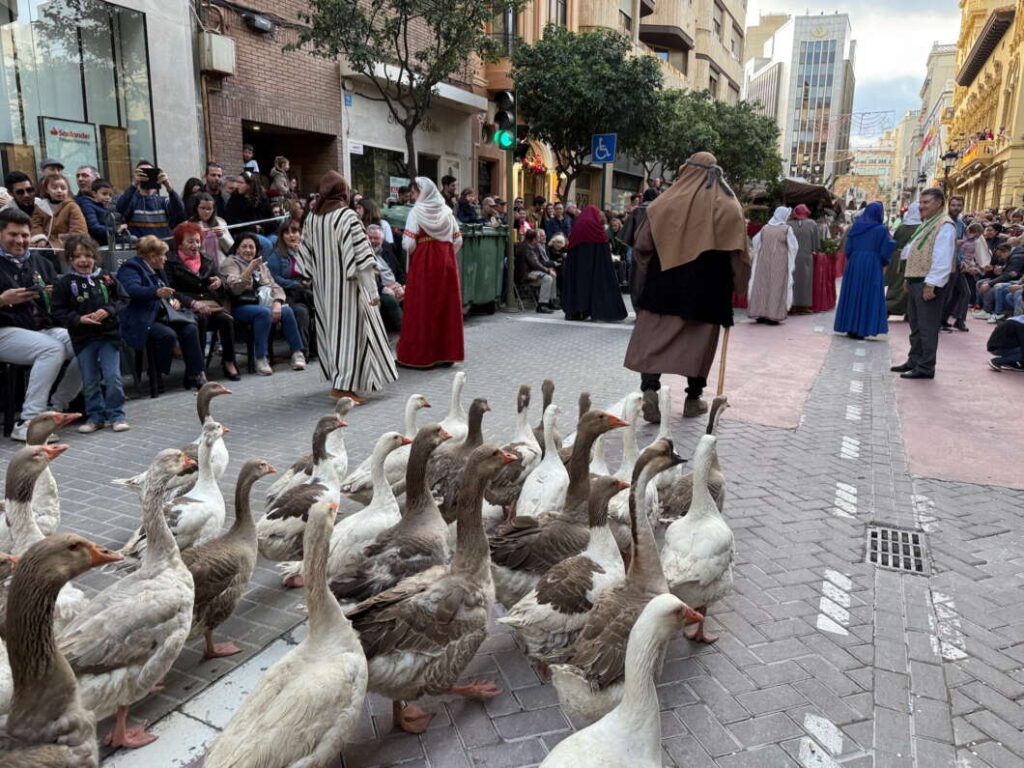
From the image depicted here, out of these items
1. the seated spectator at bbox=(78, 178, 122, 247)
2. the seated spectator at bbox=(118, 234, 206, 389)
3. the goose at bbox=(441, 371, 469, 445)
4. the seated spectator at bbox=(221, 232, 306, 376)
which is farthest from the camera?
the seated spectator at bbox=(221, 232, 306, 376)

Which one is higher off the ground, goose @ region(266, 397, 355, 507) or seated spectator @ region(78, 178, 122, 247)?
seated spectator @ region(78, 178, 122, 247)

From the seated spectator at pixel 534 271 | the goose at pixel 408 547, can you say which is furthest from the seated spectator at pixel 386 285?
the goose at pixel 408 547

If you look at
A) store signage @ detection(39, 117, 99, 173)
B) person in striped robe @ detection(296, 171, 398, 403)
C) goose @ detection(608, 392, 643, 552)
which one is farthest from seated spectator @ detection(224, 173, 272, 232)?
goose @ detection(608, 392, 643, 552)

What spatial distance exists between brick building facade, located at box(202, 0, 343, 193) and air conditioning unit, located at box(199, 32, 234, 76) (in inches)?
11.8

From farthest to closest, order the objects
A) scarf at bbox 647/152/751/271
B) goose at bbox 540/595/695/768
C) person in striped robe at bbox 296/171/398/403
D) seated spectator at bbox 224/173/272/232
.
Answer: seated spectator at bbox 224/173/272/232
person in striped robe at bbox 296/171/398/403
scarf at bbox 647/152/751/271
goose at bbox 540/595/695/768

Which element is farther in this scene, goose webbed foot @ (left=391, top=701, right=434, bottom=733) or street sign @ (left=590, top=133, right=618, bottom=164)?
street sign @ (left=590, top=133, right=618, bottom=164)

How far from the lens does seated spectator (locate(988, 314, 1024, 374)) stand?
10.0m

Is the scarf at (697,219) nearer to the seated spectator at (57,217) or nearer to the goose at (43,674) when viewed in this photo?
the goose at (43,674)

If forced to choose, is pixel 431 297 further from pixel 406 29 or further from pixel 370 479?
pixel 406 29

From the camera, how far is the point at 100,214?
8656 millimetres

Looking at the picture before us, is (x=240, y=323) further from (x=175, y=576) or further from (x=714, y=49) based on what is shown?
(x=714, y=49)

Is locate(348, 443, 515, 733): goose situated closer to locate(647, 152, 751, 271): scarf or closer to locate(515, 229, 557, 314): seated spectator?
locate(647, 152, 751, 271): scarf

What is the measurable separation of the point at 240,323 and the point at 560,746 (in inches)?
306

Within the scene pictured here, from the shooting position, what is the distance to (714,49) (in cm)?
4491
